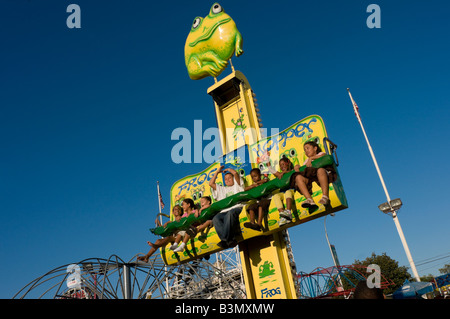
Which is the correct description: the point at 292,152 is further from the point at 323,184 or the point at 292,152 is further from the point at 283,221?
the point at 283,221

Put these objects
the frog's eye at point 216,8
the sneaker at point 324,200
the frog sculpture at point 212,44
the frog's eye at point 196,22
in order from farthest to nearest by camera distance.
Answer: the frog's eye at point 196,22
the frog's eye at point 216,8
the frog sculpture at point 212,44
the sneaker at point 324,200

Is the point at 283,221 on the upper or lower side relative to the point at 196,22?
lower

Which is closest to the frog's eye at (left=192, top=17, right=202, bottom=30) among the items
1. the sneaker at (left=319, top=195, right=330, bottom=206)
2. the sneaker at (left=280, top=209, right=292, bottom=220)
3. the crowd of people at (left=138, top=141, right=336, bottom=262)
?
the crowd of people at (left=138, top=141, right=336, bottom=262)

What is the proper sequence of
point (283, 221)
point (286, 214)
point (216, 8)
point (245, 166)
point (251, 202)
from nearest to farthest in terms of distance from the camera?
1. point (286, 214)
2. point (283, 221)
3. point (251, 202)
4. point (245, 166)
5. point (216, 8)

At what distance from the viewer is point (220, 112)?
36.8 feet

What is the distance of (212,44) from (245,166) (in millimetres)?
4550

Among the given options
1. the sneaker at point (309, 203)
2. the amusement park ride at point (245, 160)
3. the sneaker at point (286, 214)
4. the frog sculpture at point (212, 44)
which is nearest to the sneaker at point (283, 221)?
the sneaker at point (286, 214)

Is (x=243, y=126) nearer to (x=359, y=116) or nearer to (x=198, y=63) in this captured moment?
(x=198, y=63)

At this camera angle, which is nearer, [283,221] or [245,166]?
[283,221]

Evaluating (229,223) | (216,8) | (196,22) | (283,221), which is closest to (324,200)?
(283,221)

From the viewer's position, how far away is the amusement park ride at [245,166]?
762cm

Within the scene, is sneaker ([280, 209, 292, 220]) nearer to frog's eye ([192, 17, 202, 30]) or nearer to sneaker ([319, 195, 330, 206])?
sneaker ([319, 195, 330, 206])

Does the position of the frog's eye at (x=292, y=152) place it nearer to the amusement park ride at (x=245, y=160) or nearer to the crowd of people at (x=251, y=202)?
the amusement park ride at (x=245, y=160)

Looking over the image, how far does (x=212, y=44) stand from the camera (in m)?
11.1
